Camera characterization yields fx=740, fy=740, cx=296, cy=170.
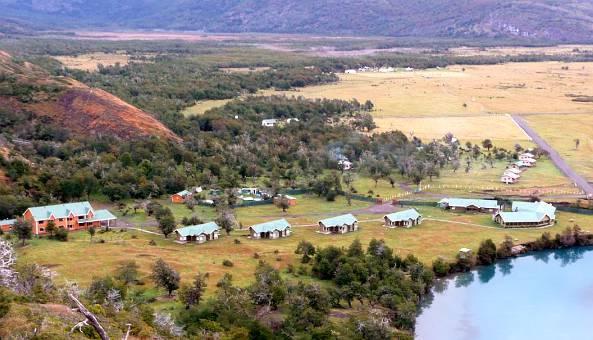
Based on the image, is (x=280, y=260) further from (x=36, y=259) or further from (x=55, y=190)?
(x=55, y=190)

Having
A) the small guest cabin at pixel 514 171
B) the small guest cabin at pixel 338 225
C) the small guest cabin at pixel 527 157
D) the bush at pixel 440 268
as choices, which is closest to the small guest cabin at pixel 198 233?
the small guest cabin at pixel 338 225

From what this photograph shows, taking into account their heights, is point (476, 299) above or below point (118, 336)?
below

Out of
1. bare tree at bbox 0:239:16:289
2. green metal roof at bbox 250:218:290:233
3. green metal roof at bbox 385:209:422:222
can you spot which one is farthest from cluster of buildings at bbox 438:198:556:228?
bare tree at bbox 0:239:16:289

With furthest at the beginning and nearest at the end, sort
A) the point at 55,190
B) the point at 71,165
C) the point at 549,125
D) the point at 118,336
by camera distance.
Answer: the point at 549,125, the point at 71,165, the point at 55,190, the point at 118,336

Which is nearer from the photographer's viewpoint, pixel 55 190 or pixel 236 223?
pixel 236 223

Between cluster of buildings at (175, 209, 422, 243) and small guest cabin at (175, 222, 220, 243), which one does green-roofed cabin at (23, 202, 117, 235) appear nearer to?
small guest cabin at (175, 222, 220, 243)

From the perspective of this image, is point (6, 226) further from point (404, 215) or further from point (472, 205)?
point (472, 205)

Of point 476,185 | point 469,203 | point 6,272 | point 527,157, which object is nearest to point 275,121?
point 527,157

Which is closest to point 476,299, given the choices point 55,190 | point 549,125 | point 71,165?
point 55,190
